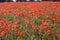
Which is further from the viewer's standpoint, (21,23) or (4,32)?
(21,23)

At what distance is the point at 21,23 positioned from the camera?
17.6ft

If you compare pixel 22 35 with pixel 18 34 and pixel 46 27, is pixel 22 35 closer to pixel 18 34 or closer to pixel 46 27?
pixel 18 34

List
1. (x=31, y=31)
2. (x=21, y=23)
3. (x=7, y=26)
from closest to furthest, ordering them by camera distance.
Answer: (x=31, y=31) → (x=7, y=26) → (x=21, y=23)

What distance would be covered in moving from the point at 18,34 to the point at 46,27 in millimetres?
639

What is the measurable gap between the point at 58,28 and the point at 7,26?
44.0 inches

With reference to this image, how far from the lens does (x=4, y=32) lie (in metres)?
4.68

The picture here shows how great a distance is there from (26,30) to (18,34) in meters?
0.25

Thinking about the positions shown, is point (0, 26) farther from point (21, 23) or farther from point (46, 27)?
point (46, 27)

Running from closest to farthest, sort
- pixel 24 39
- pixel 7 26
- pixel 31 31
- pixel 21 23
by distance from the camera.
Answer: pixel 24 39 → pixel 31 31 → pixel 7 26 → pixel 21 23

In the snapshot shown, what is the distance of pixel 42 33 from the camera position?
4598 mm

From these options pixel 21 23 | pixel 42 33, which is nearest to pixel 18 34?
pixel 42 33

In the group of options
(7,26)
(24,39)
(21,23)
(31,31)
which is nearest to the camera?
(24,39)

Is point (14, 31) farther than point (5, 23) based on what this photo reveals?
No

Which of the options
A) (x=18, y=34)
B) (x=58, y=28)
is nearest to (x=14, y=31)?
(x=18, y=34)
